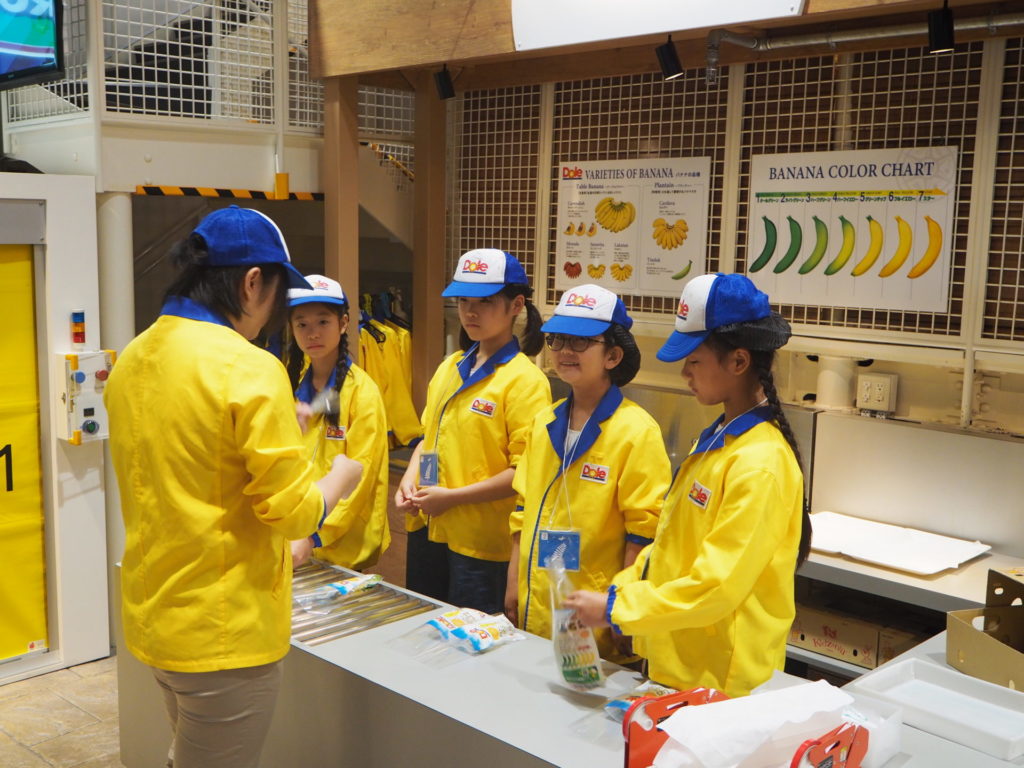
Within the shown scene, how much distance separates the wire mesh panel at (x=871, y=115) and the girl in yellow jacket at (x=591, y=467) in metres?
1.31

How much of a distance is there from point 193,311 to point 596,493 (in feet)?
3.82

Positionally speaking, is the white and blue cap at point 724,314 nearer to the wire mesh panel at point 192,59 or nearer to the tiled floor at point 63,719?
the tiled floor at point 63,719

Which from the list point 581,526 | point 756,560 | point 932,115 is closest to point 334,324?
point 581,526

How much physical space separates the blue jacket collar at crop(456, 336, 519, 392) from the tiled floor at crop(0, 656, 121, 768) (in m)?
1.81

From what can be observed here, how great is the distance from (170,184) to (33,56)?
→ 27.8 inches

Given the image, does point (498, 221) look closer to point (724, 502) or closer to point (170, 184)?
point (170, 184)

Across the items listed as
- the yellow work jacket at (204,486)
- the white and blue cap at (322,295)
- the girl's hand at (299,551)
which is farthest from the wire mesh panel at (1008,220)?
the yellow work jacket at (204,486)

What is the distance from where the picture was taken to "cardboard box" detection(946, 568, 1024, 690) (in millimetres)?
2143

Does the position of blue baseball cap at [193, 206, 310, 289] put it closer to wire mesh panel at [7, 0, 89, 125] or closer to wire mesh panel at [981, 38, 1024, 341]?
wire mesh panel at [981, 38, 1024, 341]

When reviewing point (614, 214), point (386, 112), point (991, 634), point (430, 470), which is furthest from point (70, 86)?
point (991, 634)

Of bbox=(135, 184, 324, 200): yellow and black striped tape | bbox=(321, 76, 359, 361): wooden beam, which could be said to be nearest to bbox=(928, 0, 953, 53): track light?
bbox=(321, 76, 359, 361): wooden beam

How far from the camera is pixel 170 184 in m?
4.39

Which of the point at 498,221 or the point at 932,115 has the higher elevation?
the point at 932,115

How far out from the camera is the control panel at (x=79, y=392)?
13.7 feet
